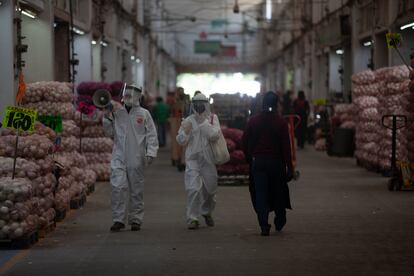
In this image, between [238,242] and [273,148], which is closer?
[238,242]

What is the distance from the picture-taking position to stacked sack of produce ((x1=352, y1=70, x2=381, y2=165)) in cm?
2308

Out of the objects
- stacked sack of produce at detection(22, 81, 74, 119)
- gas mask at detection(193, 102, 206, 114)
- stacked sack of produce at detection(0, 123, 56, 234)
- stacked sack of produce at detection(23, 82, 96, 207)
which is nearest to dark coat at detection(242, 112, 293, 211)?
gas mask at detection(193, 102, 206, 114)

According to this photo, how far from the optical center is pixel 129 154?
13.2 meters

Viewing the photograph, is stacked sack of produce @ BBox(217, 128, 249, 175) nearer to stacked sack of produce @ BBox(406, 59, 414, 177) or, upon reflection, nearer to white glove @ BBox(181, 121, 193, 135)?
stacked sack of produce @ BBox(406, 59, 414, 177)

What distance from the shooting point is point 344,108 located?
29453mm

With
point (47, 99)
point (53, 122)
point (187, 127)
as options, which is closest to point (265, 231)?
point (187, 127)

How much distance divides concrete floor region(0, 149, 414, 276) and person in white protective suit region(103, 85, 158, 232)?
35cm

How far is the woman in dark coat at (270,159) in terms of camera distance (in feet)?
41.5

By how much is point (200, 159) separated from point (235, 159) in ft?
21.9

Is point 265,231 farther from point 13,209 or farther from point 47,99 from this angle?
point 47,99

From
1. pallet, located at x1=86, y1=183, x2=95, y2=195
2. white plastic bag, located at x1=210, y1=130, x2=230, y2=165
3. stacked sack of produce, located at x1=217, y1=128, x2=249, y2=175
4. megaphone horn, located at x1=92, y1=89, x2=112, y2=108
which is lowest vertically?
pallet, located at x1=86, y1=183, x2=95, y2=195

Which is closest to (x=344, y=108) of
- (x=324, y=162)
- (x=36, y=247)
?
(x=324, y=162)

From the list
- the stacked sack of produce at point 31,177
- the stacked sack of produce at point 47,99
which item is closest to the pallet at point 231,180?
the stacked sack of produce at point 47,99

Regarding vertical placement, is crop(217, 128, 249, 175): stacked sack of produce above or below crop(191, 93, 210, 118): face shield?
below
